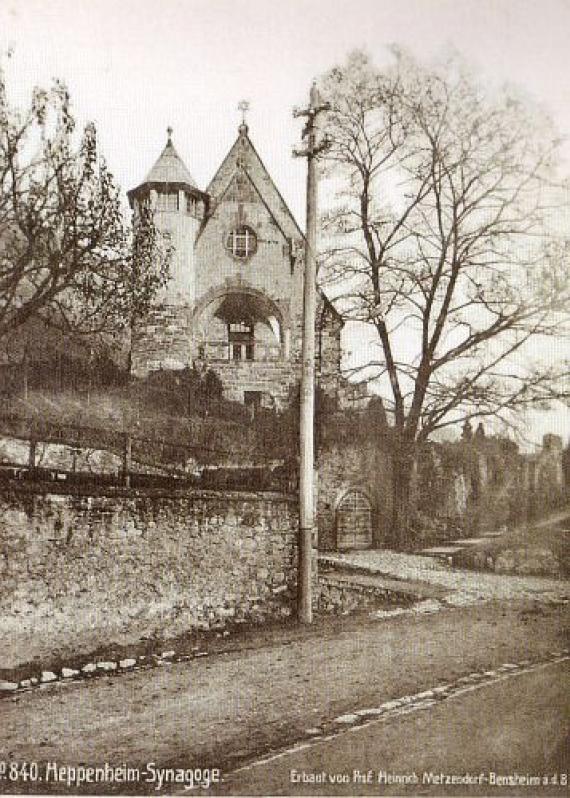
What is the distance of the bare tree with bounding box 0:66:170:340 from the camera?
419 centimetres

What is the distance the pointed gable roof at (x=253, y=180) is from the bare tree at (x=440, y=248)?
389 mm

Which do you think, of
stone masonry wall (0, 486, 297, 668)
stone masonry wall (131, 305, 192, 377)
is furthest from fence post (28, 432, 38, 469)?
stone masonry wall (131, 305, 192, 377)

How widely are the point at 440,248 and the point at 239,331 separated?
1.62m

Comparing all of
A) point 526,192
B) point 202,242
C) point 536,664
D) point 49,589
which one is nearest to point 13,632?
point 49,589

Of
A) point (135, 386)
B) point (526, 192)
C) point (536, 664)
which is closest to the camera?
point (536, 664)

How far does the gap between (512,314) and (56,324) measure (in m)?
2.89

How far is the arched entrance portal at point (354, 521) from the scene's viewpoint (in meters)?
5.41

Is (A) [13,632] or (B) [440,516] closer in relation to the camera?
(A) [13,632]

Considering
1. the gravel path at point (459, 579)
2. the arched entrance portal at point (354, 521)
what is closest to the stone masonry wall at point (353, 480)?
the arched entrance portal at point (354, 521)

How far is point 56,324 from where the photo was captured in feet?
14.2

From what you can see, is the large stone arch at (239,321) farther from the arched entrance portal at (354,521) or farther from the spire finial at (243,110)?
the spire finial at (243,110)

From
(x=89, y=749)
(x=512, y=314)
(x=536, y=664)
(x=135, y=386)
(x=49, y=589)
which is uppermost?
(x=512, y=314)

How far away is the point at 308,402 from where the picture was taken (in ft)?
16.5

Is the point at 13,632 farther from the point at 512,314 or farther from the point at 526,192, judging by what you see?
the point at 526,192
